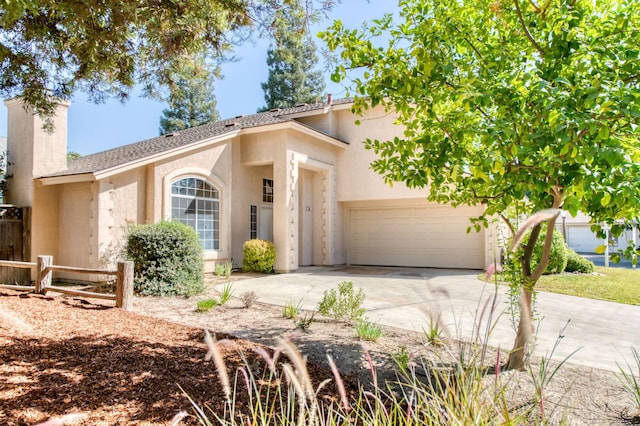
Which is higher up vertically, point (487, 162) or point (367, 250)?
point (487, 162)

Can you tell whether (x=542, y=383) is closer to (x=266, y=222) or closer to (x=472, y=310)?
(x=472, y=310)

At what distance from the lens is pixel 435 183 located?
14.6ft

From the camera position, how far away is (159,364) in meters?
4.39

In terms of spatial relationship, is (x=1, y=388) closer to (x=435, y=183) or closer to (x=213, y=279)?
(x=435, y=183)

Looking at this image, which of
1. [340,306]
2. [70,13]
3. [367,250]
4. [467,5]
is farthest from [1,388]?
[367,250]

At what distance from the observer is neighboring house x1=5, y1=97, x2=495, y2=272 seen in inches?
441

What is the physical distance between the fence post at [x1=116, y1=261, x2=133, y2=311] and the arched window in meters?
4.90

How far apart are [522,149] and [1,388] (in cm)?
511

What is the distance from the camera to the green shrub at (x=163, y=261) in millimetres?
8750

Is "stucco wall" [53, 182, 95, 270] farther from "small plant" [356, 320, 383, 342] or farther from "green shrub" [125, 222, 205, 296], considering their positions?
"small plant" [356, 320, 383, 342]

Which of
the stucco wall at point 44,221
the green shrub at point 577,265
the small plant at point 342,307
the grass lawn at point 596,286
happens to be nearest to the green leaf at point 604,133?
the small plant at point 342,307

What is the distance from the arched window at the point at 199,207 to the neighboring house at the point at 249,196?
34 millimetres

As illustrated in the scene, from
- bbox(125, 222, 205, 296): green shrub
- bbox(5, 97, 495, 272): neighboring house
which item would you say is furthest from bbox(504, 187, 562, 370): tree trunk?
bbox(5, 97, 495, 272): neighboring house

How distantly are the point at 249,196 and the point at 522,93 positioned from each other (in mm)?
12096
